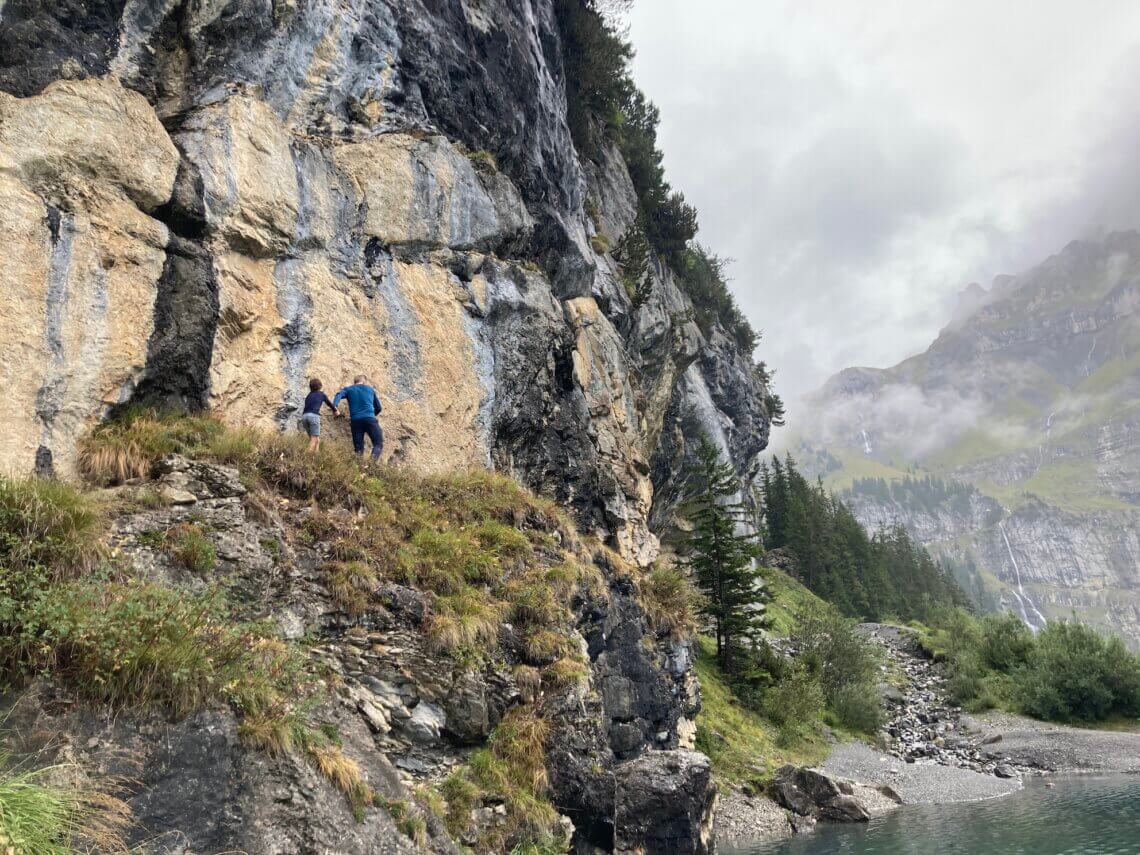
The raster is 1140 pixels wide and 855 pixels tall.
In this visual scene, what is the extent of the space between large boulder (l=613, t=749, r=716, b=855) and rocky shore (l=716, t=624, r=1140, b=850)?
9.37 meters

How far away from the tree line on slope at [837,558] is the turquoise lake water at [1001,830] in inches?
1646

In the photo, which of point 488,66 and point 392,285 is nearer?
point 392,285

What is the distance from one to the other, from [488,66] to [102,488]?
19331 mm

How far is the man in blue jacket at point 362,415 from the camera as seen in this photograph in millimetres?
13469

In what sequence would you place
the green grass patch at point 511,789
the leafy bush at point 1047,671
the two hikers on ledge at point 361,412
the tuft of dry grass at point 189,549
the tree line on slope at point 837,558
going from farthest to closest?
the tree line on slope at point 837,558
the leafy bush at point 1047,671
the two hikers on ledge at point 361,412
the green grass patch at point 511,789
the tuft of dry grass at point 189,549

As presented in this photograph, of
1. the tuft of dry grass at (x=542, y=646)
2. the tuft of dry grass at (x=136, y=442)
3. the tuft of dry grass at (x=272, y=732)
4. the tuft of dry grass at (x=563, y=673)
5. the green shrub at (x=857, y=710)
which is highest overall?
the tuft of dry grass at (x=136, y=442)

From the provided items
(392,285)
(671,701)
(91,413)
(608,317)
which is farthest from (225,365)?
(608,317)

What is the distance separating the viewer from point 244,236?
1303 centimetres

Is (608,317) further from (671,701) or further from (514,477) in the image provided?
(671,701)

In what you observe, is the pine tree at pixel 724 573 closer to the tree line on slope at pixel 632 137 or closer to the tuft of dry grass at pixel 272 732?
the tree line on slope at pixel 632 137

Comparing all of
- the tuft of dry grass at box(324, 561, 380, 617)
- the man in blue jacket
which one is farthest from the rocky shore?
the man in blue jacket

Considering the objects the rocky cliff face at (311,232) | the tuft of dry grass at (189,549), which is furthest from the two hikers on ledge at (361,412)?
the tuft of dry grass at (189,549)

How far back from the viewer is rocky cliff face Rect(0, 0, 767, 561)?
10039mm

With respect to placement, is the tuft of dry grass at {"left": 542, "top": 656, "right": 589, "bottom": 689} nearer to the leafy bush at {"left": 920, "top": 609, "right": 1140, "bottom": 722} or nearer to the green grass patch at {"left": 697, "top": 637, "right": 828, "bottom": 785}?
the green grass patch at {"left": 697, "top": 637, "right": 828, "bottom": 785}
